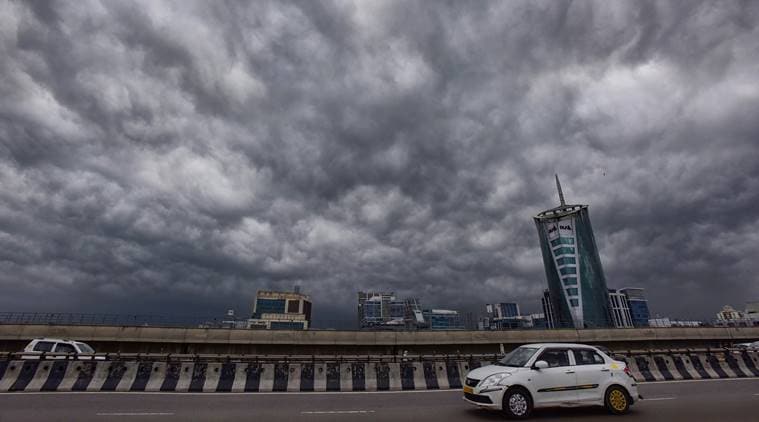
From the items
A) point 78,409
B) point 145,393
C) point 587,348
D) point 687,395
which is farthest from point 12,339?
point 687,395

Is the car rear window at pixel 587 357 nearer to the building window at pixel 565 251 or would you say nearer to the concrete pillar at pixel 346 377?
the concrete pillar at pixel 346 377

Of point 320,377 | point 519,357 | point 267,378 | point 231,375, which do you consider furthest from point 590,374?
point 231,375

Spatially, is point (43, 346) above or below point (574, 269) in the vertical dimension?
below

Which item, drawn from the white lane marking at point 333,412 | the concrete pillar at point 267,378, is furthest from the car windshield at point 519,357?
the concrete pillar at point 267,378

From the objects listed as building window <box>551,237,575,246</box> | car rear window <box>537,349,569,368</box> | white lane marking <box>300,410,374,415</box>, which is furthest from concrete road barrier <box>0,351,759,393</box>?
building window <box>551,237,575,246</box>

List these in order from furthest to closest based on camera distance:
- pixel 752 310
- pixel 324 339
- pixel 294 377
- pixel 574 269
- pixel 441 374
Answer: pixel 574 269
pixel 752 310
pixel 324 339
pixel 441 374
pixel 294 377

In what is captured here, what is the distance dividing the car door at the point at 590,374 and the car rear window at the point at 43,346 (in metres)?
20.1

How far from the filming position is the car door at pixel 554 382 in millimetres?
9008

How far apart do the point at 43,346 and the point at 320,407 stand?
45.3 ft

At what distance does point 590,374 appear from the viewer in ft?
30.9

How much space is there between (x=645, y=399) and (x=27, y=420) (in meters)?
16.6

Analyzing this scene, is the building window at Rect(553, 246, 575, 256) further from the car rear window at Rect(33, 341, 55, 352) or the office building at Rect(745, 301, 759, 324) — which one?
the car rear window at Rect(33, 341, 55, 352)

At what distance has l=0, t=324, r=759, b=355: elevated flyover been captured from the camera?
22922mm

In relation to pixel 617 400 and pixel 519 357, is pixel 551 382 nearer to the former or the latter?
pixel 519 357
